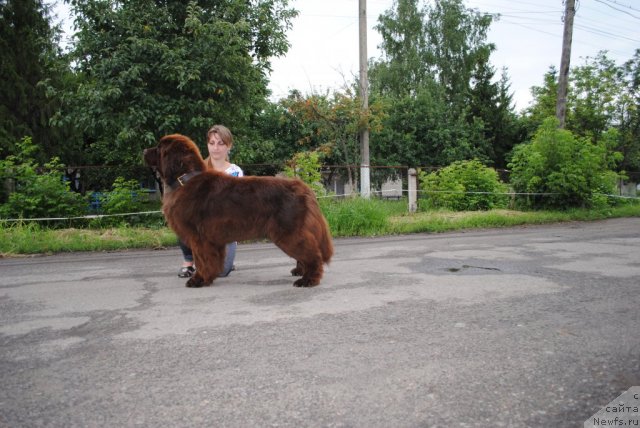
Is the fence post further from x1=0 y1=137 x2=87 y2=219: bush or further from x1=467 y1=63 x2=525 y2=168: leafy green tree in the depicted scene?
x1=467 y1=63 x2=525 y2=168: leafy green tree

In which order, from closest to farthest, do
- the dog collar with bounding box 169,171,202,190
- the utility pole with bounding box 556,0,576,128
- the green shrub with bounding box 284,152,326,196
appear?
1. the dog collar with bounding box 169,171,202,190
2. the green shrub with bounding box 284,152,326,196
3. the utility pole with bounding box 556,0,576,128

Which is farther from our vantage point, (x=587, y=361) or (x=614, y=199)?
(x=614, y=199)

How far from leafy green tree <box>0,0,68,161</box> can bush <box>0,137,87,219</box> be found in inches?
367

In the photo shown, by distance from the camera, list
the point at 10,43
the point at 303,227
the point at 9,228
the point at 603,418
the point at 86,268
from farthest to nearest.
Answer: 1. the point at 10,43
2. the point at 9,228
3. the point at 86,268
4. the point at 303,227
5. the point at 603,418

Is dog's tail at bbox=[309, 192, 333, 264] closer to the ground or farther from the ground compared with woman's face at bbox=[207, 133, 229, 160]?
closer to the ground

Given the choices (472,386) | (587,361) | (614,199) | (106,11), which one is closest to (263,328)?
(472,386)

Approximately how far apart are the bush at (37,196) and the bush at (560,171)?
39.4ft

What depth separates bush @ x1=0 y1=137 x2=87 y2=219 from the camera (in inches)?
384

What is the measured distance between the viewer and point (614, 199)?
15344mm

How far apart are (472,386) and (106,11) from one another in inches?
455

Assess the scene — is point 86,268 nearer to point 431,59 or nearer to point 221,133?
point 221,133

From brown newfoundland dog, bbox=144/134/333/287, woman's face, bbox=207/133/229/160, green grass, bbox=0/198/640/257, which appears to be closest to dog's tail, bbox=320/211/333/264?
brown newfoundland dog, bbox=144/134/333/287

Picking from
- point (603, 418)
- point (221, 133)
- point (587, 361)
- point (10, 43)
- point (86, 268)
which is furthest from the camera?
point (10, 43)

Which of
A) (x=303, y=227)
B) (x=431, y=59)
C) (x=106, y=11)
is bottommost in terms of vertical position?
(x=303, y=227)
